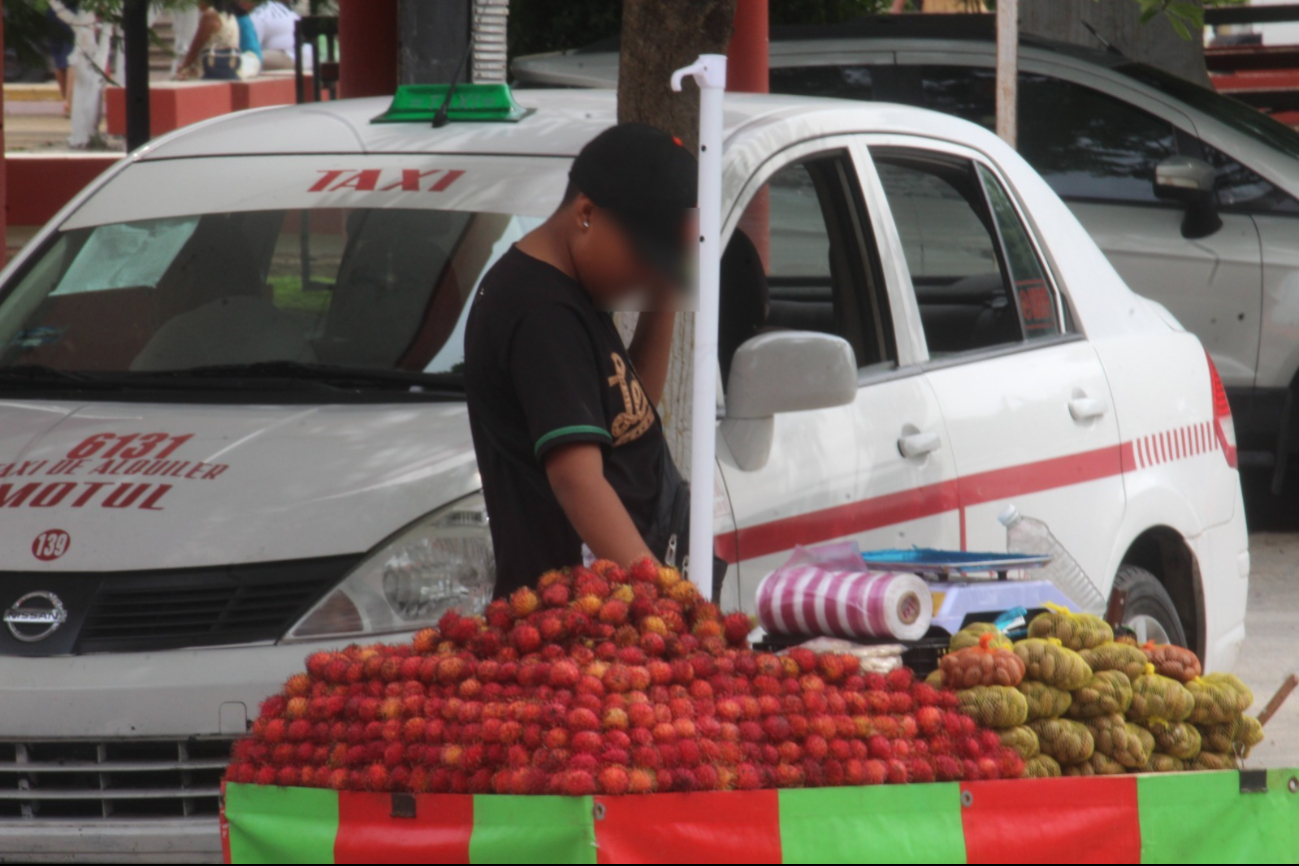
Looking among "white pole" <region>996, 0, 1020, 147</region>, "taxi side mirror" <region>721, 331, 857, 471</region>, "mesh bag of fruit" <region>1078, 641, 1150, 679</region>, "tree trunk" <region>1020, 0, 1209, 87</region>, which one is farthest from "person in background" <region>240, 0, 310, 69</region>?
"mesh bag of fruit" <region>1078, 641, 1150, 679</region>

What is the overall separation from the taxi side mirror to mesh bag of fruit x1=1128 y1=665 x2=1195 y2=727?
3.27 ft

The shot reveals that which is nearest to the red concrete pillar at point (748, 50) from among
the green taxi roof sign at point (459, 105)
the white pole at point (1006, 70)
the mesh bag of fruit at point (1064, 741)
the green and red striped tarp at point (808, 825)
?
the white pole at point (1006, 70)

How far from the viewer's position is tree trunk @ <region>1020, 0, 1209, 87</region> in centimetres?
1025

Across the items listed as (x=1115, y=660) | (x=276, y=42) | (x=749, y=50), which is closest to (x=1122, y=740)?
(x=1115, y=660)

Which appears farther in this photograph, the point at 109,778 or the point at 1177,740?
the point at 109,778

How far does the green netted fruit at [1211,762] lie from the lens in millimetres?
2613

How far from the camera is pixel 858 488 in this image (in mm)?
3785

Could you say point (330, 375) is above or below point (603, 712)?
above

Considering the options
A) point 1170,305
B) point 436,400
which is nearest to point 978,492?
point 436,400

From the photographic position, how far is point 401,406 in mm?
3621

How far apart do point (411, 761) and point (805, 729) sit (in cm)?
54

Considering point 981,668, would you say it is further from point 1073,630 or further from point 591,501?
point 591,501

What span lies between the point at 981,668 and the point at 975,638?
0.50ft

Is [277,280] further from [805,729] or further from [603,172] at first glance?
[805,729]
